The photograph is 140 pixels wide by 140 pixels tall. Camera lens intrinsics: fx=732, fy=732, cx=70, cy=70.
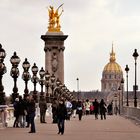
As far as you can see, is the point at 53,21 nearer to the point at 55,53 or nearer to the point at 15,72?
the point at 55,53

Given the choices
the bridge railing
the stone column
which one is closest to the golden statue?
the stone column

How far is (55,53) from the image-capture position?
497 feet

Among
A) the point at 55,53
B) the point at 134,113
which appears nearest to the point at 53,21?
the point at 55,53

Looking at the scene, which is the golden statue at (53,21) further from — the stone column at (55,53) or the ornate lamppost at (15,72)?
the ornate lamppost at (15,72)

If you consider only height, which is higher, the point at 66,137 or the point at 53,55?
the point at 53,55

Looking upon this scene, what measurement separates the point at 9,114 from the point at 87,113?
3451cm

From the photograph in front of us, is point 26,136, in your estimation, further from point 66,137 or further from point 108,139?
point 108,139

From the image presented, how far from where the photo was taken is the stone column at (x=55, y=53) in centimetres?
15038

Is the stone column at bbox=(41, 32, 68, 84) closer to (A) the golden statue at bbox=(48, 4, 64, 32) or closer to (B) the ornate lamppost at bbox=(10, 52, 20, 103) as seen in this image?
(A) the golden statue at bbox=(48, 4, 64, 32)

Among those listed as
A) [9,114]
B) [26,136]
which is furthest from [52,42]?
[26,136]

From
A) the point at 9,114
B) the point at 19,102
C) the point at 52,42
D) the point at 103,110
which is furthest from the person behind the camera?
the point at 52,42

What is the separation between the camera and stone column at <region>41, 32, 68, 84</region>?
15038cm

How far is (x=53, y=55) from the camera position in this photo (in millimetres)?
150875

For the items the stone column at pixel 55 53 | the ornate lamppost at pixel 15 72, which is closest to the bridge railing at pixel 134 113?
the ornate lamppost at pixel 15 72
